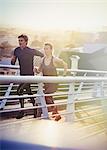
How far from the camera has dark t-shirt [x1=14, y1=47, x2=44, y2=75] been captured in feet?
5.72

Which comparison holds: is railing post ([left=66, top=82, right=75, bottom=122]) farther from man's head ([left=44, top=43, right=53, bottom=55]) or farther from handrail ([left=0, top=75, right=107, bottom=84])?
man's head ([left=44, top=43, right=53, bottom=55])

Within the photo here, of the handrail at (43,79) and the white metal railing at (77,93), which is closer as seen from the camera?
the handrail at (43,79)

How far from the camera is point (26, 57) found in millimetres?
1761

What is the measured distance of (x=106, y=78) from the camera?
1.80 m

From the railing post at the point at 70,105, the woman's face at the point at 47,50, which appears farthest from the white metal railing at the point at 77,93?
the woman's face at the point at 47,50

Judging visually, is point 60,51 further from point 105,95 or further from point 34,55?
point 105,95

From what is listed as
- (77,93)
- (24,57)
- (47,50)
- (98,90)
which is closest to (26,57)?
(24,57)

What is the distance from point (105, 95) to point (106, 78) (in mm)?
134

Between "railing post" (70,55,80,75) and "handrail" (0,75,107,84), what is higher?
"railing post" (70,55,80,75)

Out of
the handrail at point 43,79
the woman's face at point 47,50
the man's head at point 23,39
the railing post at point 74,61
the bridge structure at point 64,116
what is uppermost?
the man's head at point 23,39

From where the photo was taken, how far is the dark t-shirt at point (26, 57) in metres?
1.74

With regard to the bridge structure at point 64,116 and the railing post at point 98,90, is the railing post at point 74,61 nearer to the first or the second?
the bridge structure at point 64,116

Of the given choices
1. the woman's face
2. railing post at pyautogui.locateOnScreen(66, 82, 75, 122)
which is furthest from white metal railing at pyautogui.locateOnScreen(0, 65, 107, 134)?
the woman's face

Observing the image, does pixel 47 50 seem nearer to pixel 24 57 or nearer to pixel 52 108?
pixel 24 57
